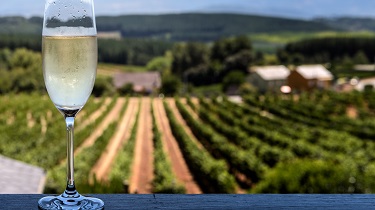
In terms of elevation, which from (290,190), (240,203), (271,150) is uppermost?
(240,203)

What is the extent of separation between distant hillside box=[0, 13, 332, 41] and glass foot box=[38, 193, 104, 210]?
17059 cm

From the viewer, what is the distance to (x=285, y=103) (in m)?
36.8

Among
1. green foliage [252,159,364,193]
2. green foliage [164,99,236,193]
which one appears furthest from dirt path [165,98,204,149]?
green foliage [252,159,364,193]

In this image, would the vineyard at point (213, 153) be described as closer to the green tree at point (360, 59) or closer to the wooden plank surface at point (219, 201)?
the wooden plank surface at point (219, 201)

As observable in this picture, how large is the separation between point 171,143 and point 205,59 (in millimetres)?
60214

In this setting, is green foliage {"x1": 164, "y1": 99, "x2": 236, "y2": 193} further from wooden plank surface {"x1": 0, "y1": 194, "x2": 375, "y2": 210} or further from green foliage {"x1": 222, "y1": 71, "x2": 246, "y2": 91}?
green foliage {"x1": 222, "y1": 71, "x2": 246, "y2": 91}

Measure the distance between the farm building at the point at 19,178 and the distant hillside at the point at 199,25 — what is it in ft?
526

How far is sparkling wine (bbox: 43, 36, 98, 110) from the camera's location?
127 centimetres

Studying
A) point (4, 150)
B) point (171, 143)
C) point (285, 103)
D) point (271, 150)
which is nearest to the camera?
point (271, 150)

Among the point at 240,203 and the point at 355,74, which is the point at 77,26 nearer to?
the point at 240,203

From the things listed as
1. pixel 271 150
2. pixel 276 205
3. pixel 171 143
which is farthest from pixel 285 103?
pixel 276 205

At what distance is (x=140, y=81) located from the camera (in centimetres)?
7669

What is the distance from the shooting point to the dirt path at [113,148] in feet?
60.2

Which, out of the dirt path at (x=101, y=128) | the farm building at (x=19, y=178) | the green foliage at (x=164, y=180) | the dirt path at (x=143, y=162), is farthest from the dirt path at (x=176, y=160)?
the farm building at (x=19, y=178)
